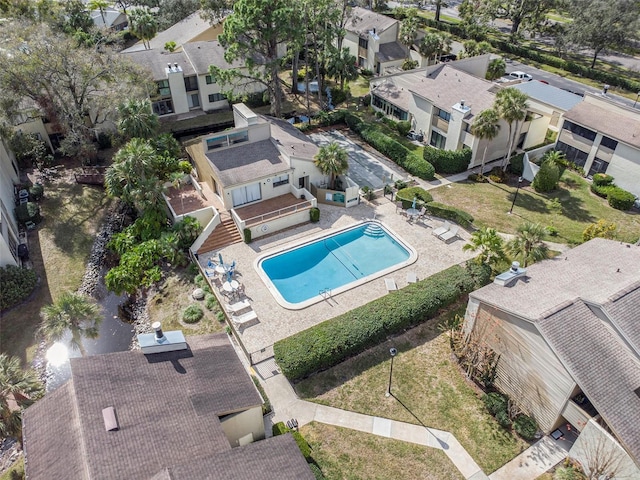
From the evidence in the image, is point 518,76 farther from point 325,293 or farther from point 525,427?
point 525,427

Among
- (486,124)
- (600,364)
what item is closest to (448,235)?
(486,124)

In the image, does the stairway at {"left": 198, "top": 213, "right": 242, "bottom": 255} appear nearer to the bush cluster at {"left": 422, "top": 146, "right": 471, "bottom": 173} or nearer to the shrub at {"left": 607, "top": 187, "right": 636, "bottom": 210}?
the bush cluster at {"left": 422, "top": 146, "right": 471, "bottom": 173}

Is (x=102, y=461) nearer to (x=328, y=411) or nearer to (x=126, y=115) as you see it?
(x=328, y=411)

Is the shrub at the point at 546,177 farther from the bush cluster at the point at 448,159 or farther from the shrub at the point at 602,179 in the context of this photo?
the bush cluster at the point at 448,159

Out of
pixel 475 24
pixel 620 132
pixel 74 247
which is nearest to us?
pixel 74 247

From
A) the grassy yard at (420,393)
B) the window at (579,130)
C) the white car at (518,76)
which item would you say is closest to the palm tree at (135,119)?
the grassy yard at (420,393)

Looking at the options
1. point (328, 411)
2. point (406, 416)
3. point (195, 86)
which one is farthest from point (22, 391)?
point (195, 86)

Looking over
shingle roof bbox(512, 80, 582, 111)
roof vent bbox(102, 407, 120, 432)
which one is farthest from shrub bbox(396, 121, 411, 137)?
roof vent bbox(102, 407, 120, 432)
